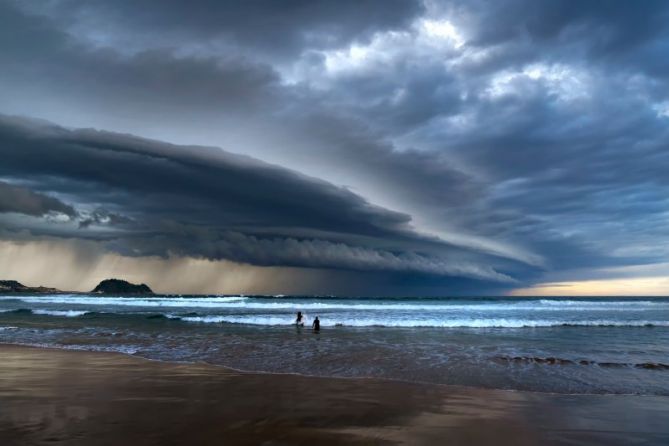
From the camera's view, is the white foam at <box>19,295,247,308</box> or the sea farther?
the white foam at <box>19,295,247,308</box>

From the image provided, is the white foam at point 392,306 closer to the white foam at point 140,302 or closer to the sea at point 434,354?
the white foam at point 140,302

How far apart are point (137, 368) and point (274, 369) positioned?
4.03 metres

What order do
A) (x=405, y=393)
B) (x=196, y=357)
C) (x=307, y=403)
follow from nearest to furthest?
(x=307, y=403)
(x=405, y=393)
(x=196, y=357)

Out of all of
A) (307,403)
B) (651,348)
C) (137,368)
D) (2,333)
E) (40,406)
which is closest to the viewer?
(40,406)

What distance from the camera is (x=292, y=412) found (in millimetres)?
7973

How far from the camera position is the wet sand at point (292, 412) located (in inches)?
259

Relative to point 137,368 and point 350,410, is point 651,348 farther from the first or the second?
point 137,368

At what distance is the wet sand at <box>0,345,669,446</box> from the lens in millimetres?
6574

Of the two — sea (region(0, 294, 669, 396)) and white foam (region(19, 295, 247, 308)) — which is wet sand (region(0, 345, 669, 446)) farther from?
white foam (region(19, 295, 247, 308))

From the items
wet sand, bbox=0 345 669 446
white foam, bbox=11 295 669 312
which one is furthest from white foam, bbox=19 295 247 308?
wet sand, bbox=0 345 669 446

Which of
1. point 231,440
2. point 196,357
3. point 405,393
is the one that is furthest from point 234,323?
point 231,440

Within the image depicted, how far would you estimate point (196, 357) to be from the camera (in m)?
15.7

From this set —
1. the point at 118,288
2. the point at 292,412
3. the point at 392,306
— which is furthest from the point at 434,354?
the point at 118,288

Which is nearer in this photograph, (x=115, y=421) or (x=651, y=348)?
(x=115, y=421)
